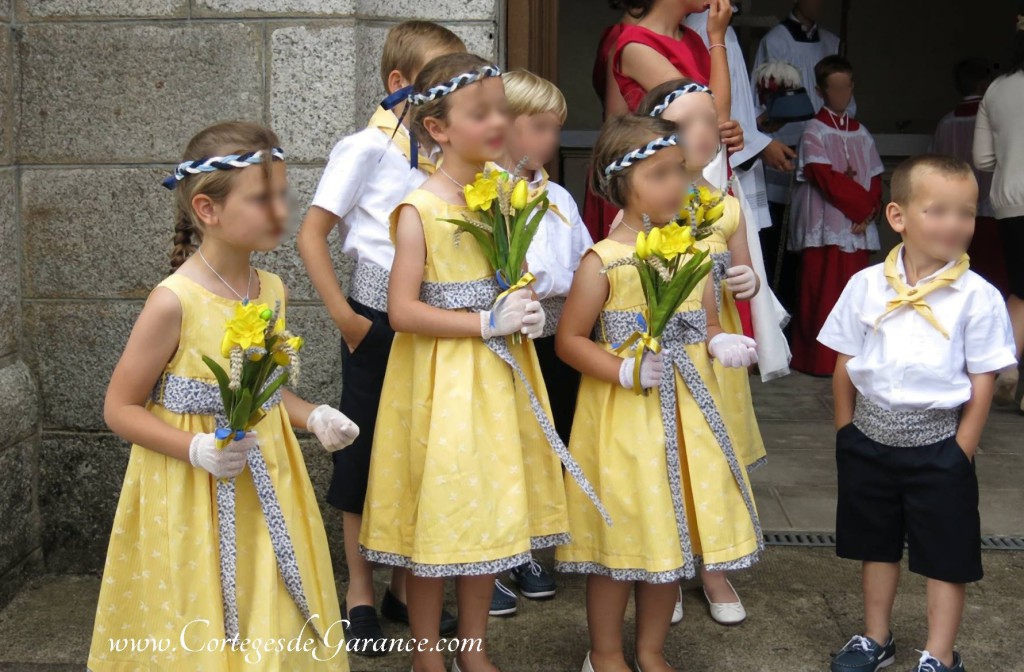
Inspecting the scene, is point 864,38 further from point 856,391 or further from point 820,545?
point 856,391

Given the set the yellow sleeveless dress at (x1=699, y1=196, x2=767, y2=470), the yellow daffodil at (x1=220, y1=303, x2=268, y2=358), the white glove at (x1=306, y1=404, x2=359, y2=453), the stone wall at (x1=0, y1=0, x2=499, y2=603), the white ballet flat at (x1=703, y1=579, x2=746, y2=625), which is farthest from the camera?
the stone wall at (x1=0, y1=0, x2=499, y2=603)

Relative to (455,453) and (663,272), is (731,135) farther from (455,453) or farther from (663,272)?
(455,453)

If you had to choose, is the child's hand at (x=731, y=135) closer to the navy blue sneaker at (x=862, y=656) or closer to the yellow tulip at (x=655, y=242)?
the yellow tulip at (x=655, y=242)

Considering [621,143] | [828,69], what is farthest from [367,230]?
[828,69]

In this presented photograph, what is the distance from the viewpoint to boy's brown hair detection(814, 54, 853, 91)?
7.17 meters

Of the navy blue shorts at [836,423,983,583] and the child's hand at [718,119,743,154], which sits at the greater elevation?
the child's hand at [718,119,743,154]

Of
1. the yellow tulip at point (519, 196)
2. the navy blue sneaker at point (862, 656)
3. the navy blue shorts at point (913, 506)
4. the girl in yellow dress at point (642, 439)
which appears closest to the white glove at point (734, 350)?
the girl in yellow dress at point (642, 439)

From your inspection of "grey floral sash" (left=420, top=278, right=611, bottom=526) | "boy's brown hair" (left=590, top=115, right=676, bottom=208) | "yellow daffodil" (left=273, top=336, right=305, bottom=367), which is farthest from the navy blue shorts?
"yellow daffodil" (left=273, top=336, right=305, bottom=367)

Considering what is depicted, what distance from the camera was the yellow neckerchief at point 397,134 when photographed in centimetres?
370

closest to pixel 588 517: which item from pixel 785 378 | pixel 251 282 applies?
pixel 251 282

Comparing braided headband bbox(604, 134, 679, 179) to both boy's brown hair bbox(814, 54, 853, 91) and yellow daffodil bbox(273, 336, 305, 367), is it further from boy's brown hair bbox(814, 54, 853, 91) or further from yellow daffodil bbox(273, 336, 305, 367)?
boy's brown hair bbox(814, 54, 853, 91)

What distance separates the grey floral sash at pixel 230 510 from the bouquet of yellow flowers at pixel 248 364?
0.12m

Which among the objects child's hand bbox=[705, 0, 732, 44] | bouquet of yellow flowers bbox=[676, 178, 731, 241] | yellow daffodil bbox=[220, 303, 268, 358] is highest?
child's hand bbox=[705, 0, 732, 44]

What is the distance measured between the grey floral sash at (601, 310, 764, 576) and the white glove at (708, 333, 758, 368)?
8 centimetres
